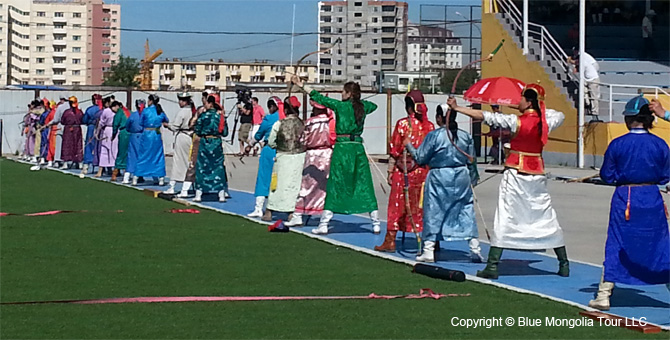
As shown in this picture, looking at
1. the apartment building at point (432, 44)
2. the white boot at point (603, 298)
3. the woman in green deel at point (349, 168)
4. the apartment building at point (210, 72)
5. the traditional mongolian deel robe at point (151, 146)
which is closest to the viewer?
the white boot at point (603, 298)

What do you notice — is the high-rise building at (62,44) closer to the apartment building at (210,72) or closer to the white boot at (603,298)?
the apartment building at (210,72)

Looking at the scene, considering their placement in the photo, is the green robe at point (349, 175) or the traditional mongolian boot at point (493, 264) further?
the green robe at point (349, 175)

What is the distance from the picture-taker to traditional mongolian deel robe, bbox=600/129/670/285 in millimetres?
8477

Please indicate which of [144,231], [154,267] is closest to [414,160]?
[154,267]

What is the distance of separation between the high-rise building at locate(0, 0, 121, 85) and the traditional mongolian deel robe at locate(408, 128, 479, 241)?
12253 centimetres

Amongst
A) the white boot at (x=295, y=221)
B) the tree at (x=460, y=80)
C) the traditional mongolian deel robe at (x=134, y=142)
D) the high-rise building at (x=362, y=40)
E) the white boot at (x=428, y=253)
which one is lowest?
the white boot at (x=428, y=253)

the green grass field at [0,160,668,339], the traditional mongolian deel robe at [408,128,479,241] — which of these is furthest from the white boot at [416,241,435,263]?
the green grass field at [0,160,668,339]

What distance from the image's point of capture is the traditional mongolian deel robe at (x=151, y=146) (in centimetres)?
2211

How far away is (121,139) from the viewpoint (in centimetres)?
2411

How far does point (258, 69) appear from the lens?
14150 centimetres

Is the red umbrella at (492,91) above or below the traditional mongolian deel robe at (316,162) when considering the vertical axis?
above

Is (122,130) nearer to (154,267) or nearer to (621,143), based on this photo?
(154,267)

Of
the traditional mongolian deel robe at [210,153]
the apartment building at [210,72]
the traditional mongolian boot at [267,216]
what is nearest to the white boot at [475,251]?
the traditional mongolian boot at [267,216]

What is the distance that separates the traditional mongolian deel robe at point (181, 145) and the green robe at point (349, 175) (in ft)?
21.4
